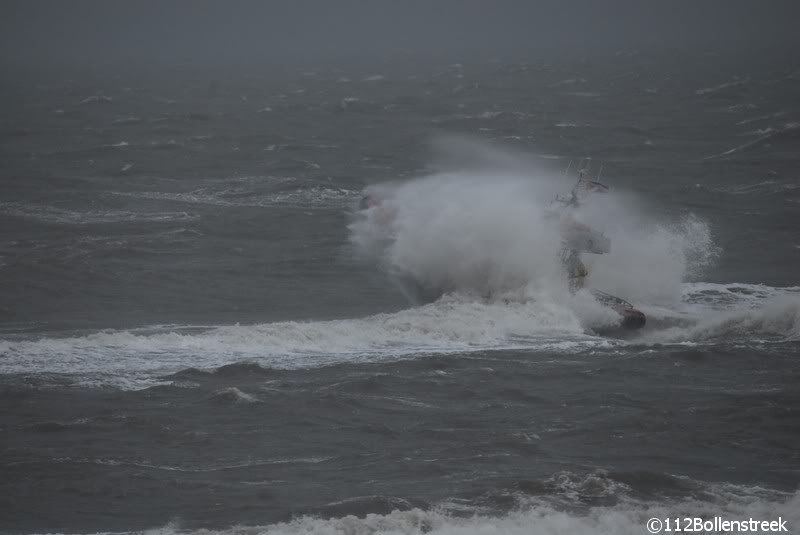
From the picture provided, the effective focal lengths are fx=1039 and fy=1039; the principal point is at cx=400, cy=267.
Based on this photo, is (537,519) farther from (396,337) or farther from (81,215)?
(81,215)

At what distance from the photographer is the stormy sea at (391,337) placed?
2630 centimetres

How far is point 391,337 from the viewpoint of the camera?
37.9 m

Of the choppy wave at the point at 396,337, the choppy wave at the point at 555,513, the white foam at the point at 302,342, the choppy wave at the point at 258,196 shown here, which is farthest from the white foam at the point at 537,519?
the choppy wave at the point at 258,196

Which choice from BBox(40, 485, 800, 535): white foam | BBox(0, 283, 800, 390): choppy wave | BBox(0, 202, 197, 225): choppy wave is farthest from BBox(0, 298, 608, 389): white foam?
BBox(0, 202, 197, 225): choppy wave

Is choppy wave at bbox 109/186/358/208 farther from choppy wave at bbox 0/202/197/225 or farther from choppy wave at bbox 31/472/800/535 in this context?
choppy wave at bbox 31/472/800/535

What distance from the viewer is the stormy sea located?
86.3 ft

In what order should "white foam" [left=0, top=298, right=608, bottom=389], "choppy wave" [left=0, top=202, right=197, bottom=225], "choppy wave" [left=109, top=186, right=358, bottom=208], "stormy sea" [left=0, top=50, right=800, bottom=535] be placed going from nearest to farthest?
"stormy sea" [left=0, top=50, right=800, bottom=535], "white foam" [left=0, top=298, right=608, bottom=389], "choppy wave" [left=0, top=202, right=197, bottom=225], "choppy wave" [left=109, top=186, right=358, bottom=208]

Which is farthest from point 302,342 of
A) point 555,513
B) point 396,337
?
point 555,513

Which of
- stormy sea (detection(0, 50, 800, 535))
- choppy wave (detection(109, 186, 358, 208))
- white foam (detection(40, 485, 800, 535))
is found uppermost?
choppy wave (detection(109, 186, 358, 208))

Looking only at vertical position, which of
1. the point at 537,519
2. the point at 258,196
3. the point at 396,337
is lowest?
the point at 537,519

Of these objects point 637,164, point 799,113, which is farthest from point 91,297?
point 799,113

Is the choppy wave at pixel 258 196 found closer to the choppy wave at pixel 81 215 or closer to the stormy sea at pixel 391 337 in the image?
the stormy sea at pixel 391 337

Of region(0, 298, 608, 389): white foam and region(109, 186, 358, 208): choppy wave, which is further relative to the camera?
region(109, 186, 358, 208): choppy wave

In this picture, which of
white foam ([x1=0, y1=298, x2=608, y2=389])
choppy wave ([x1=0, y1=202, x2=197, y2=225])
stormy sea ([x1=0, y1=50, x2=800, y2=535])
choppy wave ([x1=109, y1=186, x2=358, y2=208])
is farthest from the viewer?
choppy wave ([x1=109, y1=186, x2=358, y2=208])
